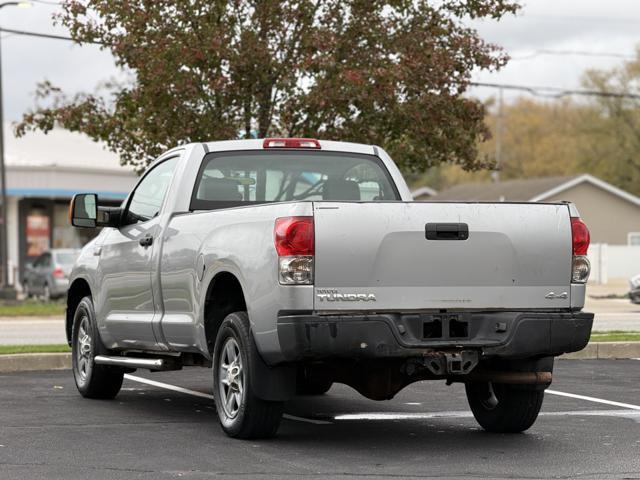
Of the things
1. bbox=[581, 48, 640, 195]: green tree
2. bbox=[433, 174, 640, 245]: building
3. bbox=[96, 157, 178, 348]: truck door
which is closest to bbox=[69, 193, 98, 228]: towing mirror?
bbox=[96, 157, 178, 348]: truck door

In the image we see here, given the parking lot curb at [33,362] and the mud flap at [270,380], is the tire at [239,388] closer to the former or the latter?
the mud flap at [270,380]

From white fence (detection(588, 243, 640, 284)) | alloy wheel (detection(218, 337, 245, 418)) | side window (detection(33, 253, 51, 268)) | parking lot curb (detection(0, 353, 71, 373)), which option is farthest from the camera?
white fence (detection(588, 243, 640, 284))

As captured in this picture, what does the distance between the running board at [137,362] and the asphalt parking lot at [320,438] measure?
36 centimetres

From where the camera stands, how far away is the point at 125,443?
8.52 meters

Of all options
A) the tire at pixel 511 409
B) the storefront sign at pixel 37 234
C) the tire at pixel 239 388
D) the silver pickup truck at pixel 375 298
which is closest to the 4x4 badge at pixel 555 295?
the silver pickup truck at pixel 375 298

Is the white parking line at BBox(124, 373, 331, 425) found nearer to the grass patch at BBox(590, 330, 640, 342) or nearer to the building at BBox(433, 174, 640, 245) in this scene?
the grass patch at BBox(590, 330, 640, 342)

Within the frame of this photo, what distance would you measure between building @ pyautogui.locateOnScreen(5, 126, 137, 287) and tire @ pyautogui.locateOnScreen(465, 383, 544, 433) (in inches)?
→ 1521

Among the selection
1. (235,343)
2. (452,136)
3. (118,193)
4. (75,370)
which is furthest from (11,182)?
(235,343)

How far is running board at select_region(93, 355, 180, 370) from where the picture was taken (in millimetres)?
10078

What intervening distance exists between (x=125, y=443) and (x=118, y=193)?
134 feet

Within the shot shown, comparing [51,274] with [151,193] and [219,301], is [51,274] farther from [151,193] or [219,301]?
[219,301]

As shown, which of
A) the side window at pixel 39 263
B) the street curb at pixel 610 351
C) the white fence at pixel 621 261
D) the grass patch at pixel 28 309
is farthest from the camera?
the white fence at pixel 621 261

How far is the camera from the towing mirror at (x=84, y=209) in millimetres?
10609

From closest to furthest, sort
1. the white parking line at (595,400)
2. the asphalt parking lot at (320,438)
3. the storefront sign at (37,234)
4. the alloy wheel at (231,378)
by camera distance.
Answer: the asphalt parking lot at (320,438) → the alloy wheel at (231,378) → the white parking line at (595,400) → the storefront sign at (37,234)
